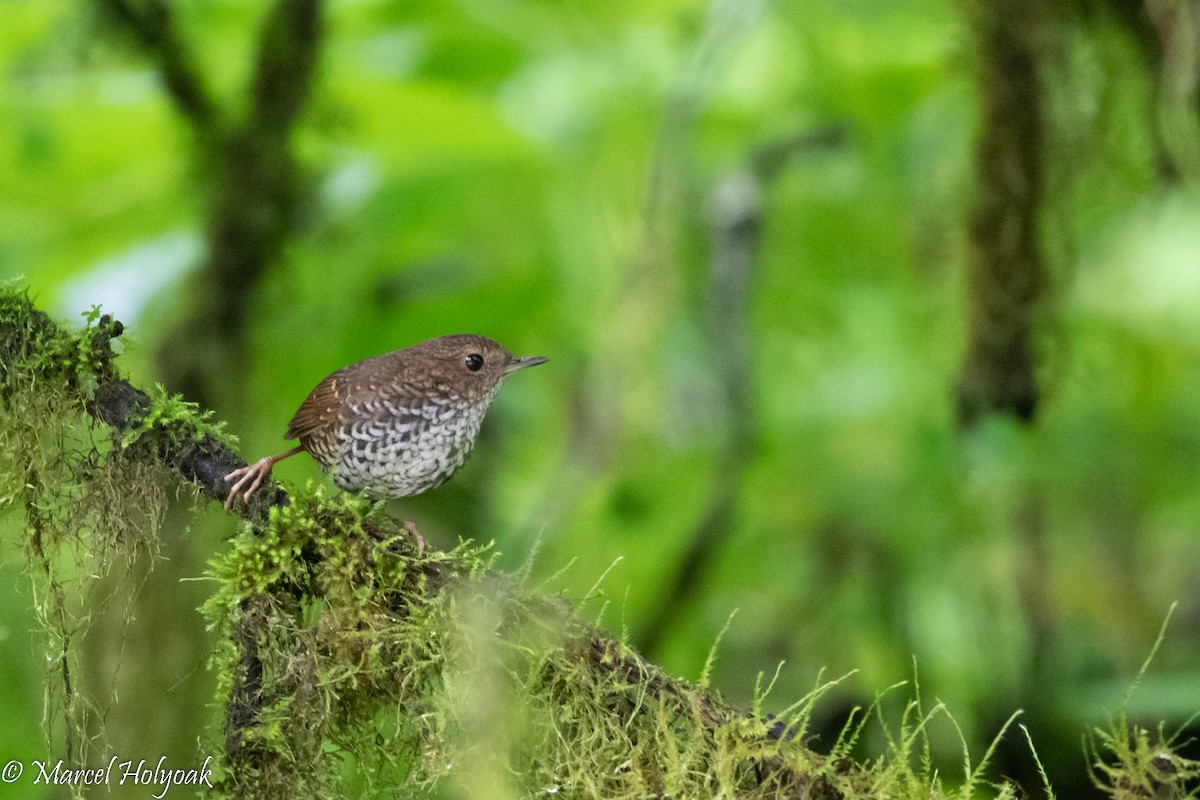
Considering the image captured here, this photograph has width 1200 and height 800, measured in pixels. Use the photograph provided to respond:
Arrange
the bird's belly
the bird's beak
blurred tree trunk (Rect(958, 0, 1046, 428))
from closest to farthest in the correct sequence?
the bird's belly → the bird's beak → blurred tree trunk (Rect(958, 0, 1046, 428))

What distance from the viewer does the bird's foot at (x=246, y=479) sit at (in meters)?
1.94

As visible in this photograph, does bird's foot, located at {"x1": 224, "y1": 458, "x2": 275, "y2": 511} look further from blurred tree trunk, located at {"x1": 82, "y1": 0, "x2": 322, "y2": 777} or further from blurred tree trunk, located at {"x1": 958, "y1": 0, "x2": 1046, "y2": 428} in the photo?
blurred tree trunk, located at {"x1": 958, "y1": 0, "x2": 1046, "y2": 428}

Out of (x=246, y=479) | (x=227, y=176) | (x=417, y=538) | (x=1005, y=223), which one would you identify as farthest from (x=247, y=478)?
(x=1005, y=223)

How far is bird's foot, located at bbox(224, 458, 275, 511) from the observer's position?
1.94 metres

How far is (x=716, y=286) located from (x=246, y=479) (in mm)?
2733

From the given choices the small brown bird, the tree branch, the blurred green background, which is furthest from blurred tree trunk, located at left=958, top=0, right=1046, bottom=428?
the tree branch

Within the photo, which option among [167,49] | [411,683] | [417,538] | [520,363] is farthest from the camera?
[167,49]

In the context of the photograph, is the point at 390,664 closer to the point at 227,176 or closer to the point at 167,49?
the point at 227,176

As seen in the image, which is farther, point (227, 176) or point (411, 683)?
point (227, 176)

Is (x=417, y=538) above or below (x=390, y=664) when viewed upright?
above

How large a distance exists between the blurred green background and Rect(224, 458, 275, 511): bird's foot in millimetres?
1781

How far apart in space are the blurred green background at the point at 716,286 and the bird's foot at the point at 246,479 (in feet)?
5.84

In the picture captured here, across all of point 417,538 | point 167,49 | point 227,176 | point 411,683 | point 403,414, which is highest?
point 167,49

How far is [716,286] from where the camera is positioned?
4.39 metres
